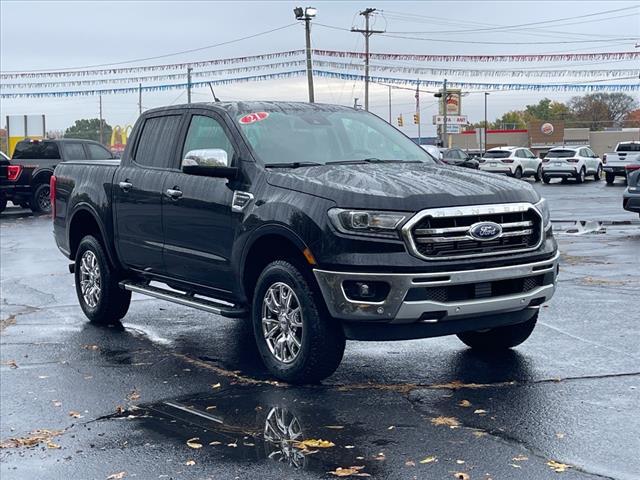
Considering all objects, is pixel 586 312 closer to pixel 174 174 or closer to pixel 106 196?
pixel 174 174

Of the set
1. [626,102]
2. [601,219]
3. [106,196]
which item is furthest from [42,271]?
[626,102]

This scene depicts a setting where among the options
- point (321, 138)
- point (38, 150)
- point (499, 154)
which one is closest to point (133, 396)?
point (321, 138)

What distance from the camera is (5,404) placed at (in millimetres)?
6504

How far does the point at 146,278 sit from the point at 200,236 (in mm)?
1380

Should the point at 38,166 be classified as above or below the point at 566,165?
above

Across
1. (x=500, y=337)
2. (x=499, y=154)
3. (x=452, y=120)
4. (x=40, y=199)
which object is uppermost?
(x=452, y=120)

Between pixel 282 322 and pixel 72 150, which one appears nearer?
pixel 282 322

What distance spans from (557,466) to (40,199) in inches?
898

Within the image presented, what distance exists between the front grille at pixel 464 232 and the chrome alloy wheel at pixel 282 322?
98 centimetres

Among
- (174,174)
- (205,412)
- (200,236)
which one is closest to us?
(205,412)

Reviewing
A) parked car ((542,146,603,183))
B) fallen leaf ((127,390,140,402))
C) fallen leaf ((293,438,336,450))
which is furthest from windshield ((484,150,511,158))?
fallen leaf ((293,438,336,450))

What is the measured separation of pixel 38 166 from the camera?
2550cm

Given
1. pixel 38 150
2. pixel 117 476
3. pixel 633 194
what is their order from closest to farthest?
1. pixel 117 476
2. pixel 633 194
3. pixel 38 150

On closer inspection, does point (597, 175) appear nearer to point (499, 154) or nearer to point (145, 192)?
point (499, 154)
